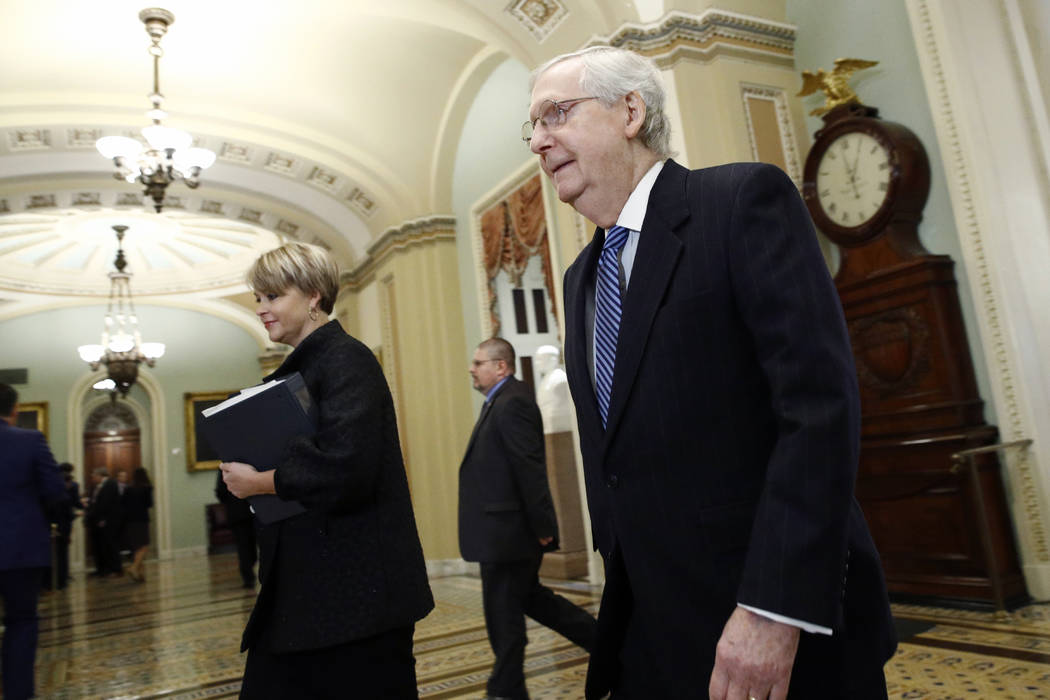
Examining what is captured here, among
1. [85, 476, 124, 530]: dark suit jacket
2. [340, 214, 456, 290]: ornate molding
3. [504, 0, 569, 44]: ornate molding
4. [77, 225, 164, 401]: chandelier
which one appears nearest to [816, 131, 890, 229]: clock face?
[504, 0, 569, 44]: ornate molding

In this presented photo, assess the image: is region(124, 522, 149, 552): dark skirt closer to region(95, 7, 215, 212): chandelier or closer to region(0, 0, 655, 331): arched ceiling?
region(0, 0, 655, 331): arched ceiling

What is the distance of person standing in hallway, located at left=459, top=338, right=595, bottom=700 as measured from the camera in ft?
10.1

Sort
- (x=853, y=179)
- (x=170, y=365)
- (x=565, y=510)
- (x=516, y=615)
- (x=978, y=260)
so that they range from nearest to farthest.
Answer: (x=516, y=615)
(x=978, y=260)
(x=853, y=179)
(x=565, y=510)
(x=170, y=365)

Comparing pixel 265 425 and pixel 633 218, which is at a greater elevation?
pixel 633 218

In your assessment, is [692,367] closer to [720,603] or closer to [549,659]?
[720,603]

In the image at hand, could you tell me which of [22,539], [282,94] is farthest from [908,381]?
[282,94]

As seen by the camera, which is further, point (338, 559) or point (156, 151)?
point (156, 151)

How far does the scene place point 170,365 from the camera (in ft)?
51.6

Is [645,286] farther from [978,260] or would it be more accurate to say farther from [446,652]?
[446,652]

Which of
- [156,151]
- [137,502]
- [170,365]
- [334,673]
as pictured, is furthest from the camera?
[170,365]

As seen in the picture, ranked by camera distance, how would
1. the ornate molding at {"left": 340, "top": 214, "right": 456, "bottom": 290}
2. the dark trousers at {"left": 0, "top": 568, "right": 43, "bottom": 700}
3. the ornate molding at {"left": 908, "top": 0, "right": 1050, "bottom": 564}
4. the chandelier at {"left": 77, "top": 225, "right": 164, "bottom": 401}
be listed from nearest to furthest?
1. the dark trousers at {"left": 0, "top": 568, "right": 43, "bottom": 700}
2. the ornate molding at {"left": 908, "top": 0, "right": 1050, "bottom": 564}
3. the ornate molding at {"left": 340, "top": 214, "right": 456, "bottom": 290}
4. the chandelier at {"left": 77, "top": 225, "right": 164, "bottom": 401}

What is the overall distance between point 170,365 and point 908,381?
14.8 meters

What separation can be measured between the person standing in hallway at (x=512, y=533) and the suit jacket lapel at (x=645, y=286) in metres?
2.10

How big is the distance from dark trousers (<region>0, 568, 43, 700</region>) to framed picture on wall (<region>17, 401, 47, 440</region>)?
12.9 meters
